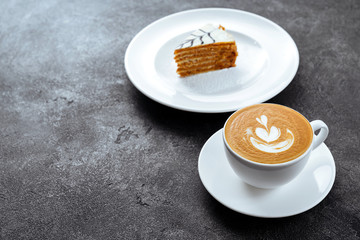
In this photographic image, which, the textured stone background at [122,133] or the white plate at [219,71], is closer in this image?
the textured stone background at [122,133]

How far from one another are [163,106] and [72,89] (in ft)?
1.17

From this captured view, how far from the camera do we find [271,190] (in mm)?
967

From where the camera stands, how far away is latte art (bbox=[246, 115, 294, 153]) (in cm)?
93

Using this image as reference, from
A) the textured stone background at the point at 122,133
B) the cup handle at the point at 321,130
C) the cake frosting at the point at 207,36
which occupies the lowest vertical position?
the textured stone background at the point at 122,133

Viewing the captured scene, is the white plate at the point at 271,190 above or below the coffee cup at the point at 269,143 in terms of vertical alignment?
below

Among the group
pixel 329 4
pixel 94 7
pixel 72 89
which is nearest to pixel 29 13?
pixel 94 7

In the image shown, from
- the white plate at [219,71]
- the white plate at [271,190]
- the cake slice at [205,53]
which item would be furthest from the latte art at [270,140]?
the cake slice at [205,53]

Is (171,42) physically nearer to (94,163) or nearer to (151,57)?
(151,57)

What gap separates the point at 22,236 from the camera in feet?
3.20

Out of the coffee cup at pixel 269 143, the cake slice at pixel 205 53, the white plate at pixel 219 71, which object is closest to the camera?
the coffee cup at pixel 269 143

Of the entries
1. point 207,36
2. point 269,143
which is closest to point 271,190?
point 269,143

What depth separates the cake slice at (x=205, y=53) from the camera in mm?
1463

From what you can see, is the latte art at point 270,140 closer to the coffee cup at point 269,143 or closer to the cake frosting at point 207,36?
the coffee cup at point 269,143

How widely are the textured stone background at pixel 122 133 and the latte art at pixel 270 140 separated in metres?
0.18
